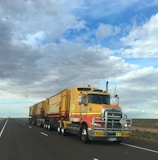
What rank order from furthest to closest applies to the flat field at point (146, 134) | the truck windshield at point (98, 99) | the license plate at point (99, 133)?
the flat field at point (146, 134) → the truck windshield at point (98, 99) → the license plate at point (99, 133)

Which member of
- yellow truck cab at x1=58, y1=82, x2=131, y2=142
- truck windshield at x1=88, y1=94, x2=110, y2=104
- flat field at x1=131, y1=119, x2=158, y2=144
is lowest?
flat field at x1=131, y1=119, x2=158, y2=144

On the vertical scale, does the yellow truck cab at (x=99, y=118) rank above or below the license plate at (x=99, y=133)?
above

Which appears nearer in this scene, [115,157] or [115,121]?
[115,157]

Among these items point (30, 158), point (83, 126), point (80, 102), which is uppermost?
point (80, 102)

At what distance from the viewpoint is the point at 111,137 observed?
18.1 meters

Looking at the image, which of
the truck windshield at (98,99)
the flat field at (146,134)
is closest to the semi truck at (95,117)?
the truck windshield at (98,99)

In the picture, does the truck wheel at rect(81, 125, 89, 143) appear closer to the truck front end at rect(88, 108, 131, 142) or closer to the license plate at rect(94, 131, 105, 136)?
the truck front end at rect(88, 108, 131, 142)

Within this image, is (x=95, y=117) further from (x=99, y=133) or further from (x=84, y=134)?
(x=84, y=134)

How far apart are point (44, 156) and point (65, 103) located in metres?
13.2

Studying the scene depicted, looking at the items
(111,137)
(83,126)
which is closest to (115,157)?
(111,137)

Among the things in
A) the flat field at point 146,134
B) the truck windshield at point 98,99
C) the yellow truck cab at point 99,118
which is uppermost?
the truck windshield at point 98,99

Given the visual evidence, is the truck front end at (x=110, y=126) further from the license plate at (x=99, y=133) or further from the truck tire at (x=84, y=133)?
the truck tire at (x=84, y=133)

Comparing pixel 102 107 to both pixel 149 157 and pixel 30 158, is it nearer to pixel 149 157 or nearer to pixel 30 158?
pixel 149 157

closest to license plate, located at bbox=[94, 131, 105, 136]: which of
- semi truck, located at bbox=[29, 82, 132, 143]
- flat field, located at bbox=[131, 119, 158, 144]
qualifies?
semi truck, located at bbox=[29, 82, 132, 143]
